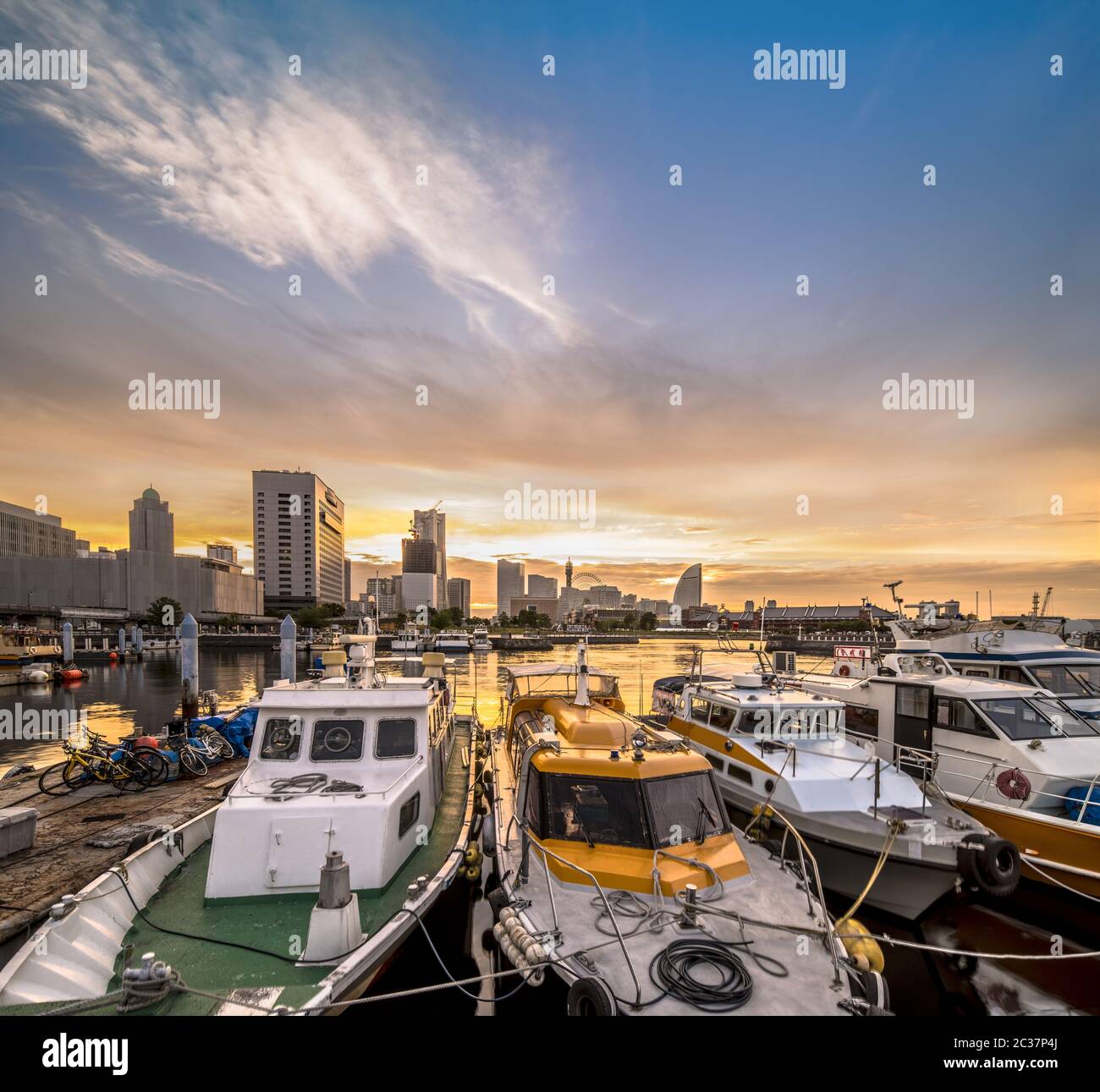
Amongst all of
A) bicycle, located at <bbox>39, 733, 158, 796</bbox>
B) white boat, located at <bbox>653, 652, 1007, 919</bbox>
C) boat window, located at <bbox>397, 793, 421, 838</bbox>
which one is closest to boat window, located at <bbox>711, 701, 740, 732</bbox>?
white boat, located at <bbox>653, 652, 1007, 919</bbox>

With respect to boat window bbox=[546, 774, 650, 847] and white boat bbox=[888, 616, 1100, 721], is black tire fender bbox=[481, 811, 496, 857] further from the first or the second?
white boat bbox=[888, 616, 1100, 721]

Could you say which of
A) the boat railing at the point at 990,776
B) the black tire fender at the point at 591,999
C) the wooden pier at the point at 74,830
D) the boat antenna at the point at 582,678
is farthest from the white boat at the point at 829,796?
the wooden pier at the point at 74,830

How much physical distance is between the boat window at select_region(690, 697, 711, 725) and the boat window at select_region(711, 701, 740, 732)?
7.1 inches

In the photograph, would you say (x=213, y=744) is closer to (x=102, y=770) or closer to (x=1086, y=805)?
(x=102, y=770)

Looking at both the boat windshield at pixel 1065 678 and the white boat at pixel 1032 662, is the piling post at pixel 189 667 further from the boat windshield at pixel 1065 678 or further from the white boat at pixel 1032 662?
the boat windshield at pixel 1065 678

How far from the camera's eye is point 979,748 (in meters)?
11.4

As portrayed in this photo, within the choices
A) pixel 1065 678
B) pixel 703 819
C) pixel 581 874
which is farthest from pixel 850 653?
pixel 581 874

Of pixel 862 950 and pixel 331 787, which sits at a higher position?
pixel 331 787

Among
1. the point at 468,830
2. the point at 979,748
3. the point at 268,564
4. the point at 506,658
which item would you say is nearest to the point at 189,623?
the point at 468,830

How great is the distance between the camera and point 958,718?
12.0 metres

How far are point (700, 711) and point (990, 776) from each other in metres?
5.63

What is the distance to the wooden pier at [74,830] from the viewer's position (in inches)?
300

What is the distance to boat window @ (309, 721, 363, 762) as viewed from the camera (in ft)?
28.2

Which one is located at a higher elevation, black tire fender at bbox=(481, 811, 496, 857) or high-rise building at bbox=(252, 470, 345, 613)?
high-rise building at bbox=(252, 470, 345, 613)
